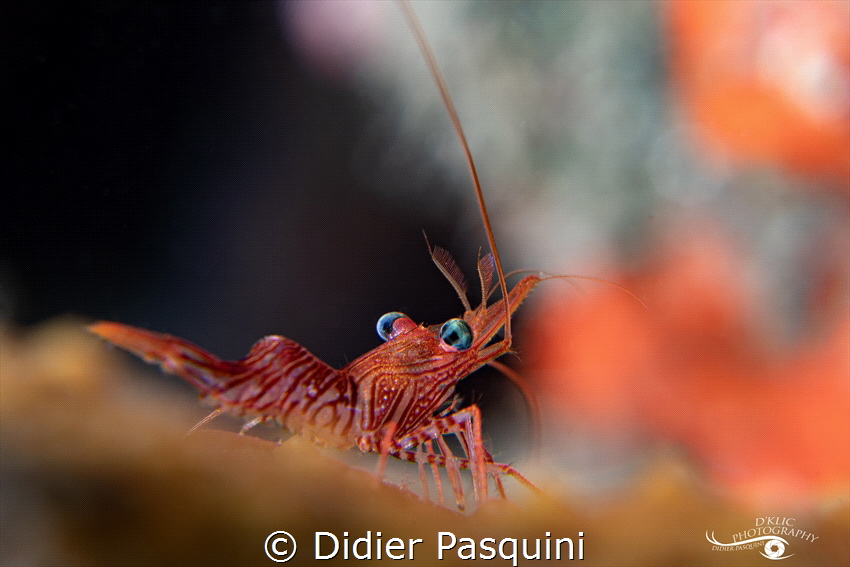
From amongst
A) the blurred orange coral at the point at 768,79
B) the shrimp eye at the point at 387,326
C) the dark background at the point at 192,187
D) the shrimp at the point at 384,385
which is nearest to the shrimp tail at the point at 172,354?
the shrimp at the point at 384,385

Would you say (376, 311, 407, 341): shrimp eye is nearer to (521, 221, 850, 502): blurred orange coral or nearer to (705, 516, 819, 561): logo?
(521, 221, 850, 502): blurred orange coral

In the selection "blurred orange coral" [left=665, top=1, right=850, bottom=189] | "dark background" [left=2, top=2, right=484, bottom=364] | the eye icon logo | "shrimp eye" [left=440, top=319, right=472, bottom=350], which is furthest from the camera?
"blurred orange coral" [left=665, top=1, right=850, bottom=189]

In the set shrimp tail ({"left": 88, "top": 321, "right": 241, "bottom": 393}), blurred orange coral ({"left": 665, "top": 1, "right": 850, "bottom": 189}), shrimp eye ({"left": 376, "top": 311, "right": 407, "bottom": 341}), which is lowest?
shrimp tail ({"left": 88, "top": 321, "right": 241, "bottom": 393})

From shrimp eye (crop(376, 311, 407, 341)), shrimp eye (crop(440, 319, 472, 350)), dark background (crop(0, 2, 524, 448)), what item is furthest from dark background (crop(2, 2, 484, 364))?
shrimp eye (crop(440, 319, 472, 350))

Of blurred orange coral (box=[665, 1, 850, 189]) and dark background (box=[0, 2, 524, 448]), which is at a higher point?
blurred orange coral (box=[665, 1, 850, 189])

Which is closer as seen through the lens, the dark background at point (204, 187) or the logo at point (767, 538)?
the logo at point (767, 538)

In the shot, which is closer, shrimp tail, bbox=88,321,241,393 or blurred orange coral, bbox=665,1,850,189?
shrimp tail, bbox=88,321,241,393

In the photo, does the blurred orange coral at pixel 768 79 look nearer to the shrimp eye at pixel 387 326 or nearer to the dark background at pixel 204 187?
the dark background at pixel 204 187
